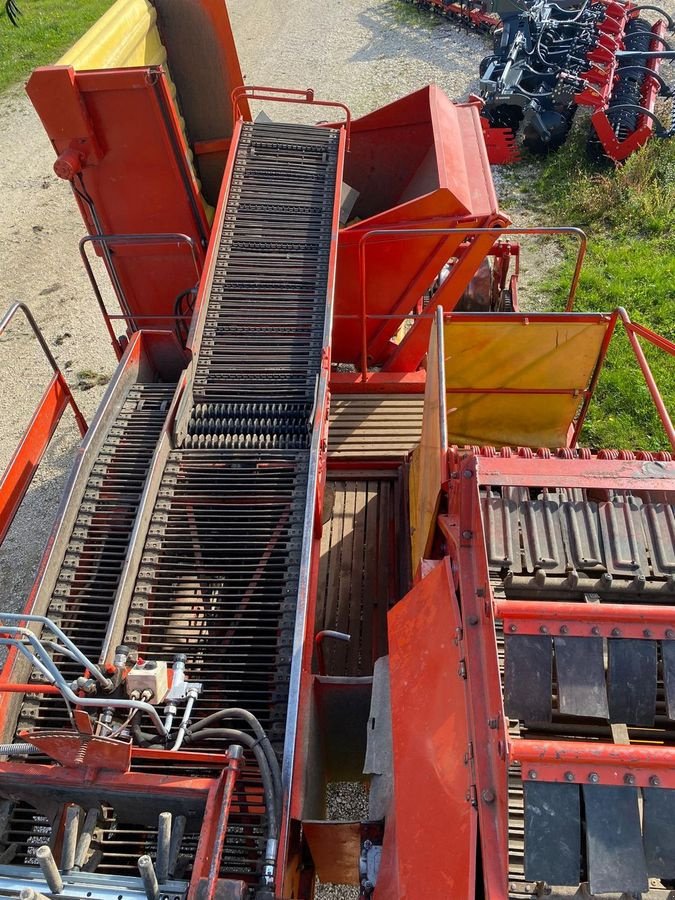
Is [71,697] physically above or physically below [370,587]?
below

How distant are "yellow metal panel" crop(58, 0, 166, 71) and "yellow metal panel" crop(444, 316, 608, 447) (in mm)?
3490

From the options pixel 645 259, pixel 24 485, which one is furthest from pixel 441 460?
pixel 645 259

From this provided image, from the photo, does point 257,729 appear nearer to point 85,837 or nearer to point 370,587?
point 85,837

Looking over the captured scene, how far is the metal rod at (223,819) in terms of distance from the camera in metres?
2.28

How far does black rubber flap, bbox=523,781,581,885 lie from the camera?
7.09 ft

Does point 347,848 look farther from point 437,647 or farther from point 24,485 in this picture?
point 24,485

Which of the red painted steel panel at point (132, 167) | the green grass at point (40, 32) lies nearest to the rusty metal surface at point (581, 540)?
the red painted steel panel at point (132, 167)

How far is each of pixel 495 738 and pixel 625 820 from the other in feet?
1.55

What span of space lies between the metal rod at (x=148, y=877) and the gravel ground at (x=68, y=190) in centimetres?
218

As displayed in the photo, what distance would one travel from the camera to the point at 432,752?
2.74 meters

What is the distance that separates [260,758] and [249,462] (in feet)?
6.05

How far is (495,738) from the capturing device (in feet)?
8.00

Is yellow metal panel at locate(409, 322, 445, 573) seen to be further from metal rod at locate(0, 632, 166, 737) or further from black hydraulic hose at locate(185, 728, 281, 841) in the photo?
metal rod at locate(0, 632, 166, 737)

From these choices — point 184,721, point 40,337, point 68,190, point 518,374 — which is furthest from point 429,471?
point 68,190
